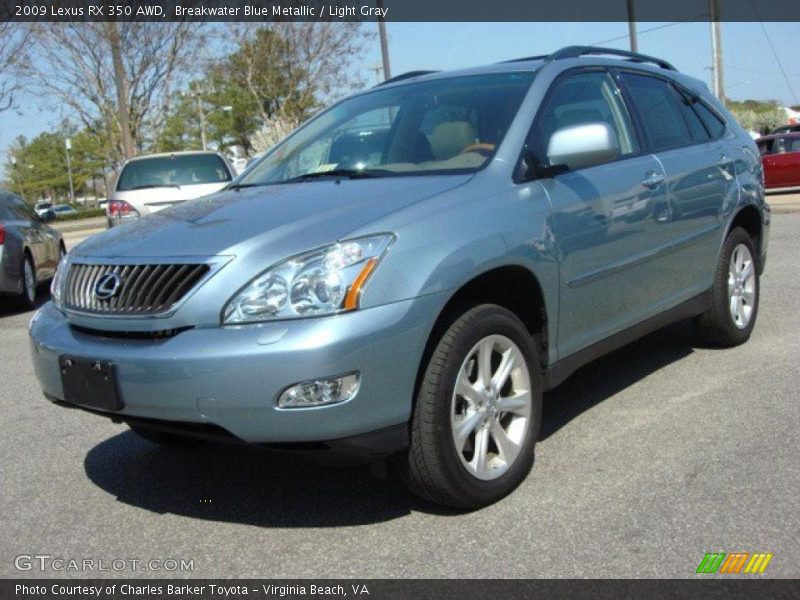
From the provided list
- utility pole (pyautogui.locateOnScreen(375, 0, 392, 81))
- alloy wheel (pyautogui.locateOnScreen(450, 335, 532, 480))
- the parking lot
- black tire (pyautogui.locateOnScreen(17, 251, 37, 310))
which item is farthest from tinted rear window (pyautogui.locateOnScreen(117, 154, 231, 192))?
utility pole (pyautogui.locateOnScreen(375, 0, 392, 81))

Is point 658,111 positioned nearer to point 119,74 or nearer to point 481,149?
point 481,149

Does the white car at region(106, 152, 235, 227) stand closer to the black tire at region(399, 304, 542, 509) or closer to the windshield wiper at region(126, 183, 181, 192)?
the windshield wiper at region(126, 183, 181, 192)

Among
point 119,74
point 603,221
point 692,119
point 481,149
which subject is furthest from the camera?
point 119,74

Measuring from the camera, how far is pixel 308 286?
2.96 meters

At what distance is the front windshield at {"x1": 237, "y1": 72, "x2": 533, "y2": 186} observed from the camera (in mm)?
3926

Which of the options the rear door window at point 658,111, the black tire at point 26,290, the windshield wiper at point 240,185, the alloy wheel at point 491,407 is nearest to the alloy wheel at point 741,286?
the rear door window at point 658,111

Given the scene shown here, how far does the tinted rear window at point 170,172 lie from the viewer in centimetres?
1209

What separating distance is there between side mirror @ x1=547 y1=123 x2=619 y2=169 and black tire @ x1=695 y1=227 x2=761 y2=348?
5.85 feet

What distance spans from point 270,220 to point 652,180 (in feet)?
6.95

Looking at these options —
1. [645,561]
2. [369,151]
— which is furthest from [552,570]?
[369,151]

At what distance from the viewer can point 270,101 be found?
1446 inches

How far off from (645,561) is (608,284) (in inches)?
60.3

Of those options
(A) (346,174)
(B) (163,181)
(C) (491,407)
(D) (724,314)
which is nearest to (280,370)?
(C) (491,407)

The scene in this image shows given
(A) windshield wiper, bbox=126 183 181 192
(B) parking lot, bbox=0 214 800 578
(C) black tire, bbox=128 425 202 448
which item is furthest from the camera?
(A) windshield wiper, bbox=126 183 181 192
